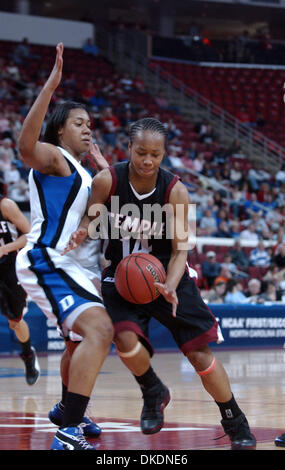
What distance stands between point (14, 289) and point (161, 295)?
13.2 ft

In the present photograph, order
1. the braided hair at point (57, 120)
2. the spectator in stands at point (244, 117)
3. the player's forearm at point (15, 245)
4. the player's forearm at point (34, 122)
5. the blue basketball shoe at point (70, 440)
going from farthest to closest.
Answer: the spectator in stands at point (244, 117)
the player's forearm at point (15, 245)
the braided hair at point (57, 120)
the player's forearm at point (34, 122)
the blue basketball shoe at point (70, 440)

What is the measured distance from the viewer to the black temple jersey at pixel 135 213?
4.54 m

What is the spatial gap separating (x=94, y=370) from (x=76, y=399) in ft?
0.57

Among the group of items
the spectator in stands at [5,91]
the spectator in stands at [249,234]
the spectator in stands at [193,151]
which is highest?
the spectator in stands at [5,91]

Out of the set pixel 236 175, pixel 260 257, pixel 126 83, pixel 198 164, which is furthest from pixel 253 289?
pixel 126 83

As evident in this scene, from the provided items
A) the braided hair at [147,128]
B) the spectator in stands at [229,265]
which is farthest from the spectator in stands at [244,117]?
the braided hair at [147,128]

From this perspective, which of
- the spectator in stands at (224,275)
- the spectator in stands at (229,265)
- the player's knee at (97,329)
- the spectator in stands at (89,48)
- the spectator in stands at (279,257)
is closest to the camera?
the player's knee at (97,329)

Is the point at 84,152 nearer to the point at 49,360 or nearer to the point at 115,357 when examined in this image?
the point at 49,360

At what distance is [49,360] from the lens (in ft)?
36.4

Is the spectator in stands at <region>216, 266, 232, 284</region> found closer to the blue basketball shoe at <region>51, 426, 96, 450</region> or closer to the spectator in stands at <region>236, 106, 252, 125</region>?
the blue basketball shoe at <region>51, 426, 96, 450</region>

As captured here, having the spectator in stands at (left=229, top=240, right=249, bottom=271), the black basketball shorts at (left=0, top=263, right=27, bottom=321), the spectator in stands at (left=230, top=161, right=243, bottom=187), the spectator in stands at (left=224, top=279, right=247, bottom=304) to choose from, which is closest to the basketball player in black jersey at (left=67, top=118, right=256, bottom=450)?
the black basketball shorts at (left=0, top=263, right=27, bottom=321)

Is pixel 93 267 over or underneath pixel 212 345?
over

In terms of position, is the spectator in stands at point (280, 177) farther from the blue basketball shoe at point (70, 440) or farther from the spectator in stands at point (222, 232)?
the blue basketball shoe at point (70, 440)

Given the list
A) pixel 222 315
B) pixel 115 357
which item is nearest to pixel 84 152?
pixel 115 357
